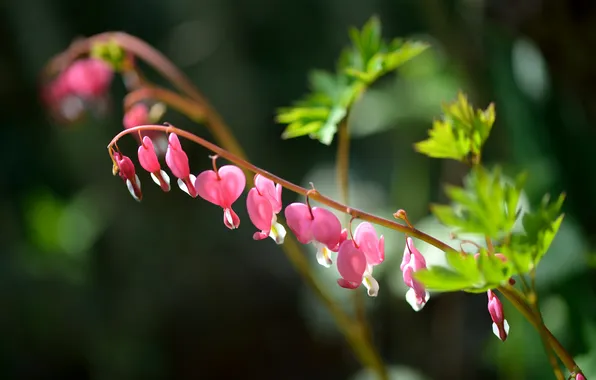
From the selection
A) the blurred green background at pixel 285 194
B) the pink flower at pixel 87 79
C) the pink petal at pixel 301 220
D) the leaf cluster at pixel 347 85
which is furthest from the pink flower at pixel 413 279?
the pink flower at pixel 87 79

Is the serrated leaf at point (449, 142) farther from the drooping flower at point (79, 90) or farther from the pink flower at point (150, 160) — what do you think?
the drooping flower at point (79, 90)

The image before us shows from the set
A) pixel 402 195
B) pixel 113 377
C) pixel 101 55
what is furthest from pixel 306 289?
pixel 101 55

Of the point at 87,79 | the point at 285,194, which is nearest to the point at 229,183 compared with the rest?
the point at 87,79

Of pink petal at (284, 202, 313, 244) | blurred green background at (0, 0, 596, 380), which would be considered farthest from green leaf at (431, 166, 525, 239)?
blurred green background at (0, 0, 596, 380)

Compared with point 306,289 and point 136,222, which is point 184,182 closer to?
point 306,289

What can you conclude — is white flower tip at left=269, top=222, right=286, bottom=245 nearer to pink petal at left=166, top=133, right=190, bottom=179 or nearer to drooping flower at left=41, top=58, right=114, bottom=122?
pink petal at left=166, top=133, right=190, bottom=179

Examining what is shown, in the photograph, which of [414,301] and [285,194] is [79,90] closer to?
[414,301]
